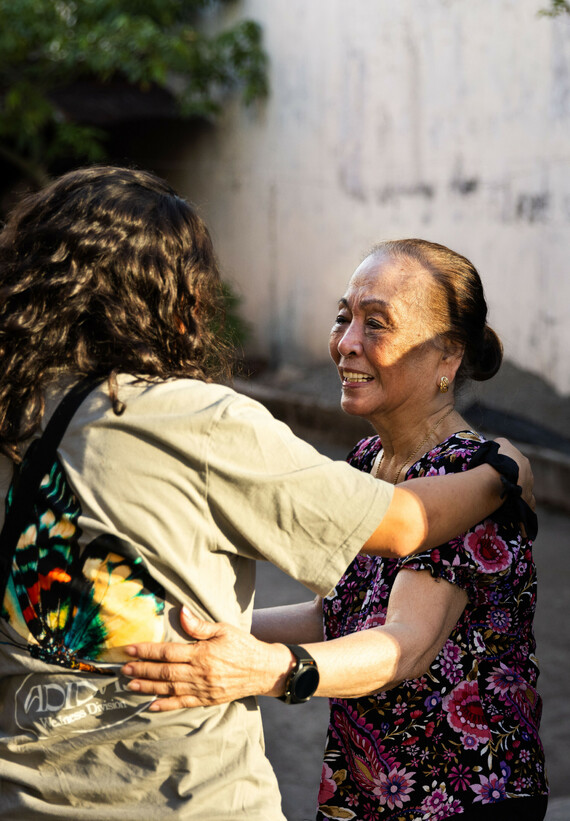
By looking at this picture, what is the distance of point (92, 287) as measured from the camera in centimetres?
152

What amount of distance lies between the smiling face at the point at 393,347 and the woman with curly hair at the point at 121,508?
0.76 m

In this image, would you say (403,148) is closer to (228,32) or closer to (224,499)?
(228,32)

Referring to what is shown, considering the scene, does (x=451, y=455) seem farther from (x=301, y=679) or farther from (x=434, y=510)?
(x=301, y=679)

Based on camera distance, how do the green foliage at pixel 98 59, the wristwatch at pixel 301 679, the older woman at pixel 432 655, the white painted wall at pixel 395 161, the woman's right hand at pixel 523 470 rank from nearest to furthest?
Result: the wristwatch at pixel 301 679 → the older woman at pixel 432 655 → the woman's right hand at pixel 523 470 → the white painted wall at pixel 395 161 → the green foliage at pixel 98 59

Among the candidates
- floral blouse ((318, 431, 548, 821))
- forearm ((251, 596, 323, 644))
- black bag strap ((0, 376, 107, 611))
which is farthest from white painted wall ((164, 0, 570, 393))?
black bag strap ((0, 376, 107, 611))

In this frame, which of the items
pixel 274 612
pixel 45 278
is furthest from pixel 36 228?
pixel 274 612

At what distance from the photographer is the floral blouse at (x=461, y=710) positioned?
194 cm

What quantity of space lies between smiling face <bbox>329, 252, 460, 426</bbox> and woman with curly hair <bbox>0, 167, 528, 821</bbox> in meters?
0.76

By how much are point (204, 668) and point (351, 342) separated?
1.04 meters

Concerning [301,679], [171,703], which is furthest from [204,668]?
[301,679]

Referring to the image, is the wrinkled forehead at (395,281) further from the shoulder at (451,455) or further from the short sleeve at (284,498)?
the short sleeve at (284,498)

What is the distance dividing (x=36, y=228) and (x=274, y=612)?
118cm

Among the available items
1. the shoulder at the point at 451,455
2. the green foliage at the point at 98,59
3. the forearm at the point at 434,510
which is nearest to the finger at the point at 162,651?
the forearm at the point at 434,510

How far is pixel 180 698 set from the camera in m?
1.50
